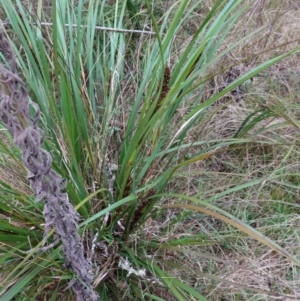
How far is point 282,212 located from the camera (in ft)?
4.09

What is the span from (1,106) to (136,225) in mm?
586

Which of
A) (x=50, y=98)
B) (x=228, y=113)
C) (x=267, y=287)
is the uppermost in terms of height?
(x=50, y=98)

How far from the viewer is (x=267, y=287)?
1.04 meters

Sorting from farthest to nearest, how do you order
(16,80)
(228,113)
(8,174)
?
(228,113) < (8,174) < (16,80)

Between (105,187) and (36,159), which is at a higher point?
(36,159)

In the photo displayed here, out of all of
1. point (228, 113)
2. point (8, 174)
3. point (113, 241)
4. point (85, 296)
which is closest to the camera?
point (85, 296)

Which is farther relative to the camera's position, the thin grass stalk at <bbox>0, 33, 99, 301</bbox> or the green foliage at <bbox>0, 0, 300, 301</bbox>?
the green foliage at <bbox>0, 0, 300, 301</bbox>

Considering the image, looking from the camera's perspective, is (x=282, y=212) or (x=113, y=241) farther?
(x=282, y=212)

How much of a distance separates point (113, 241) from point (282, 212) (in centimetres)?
55

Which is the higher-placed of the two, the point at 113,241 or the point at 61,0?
the point at 61,0

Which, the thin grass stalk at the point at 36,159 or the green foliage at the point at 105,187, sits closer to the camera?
the thin grass stalk at the point at 36,159

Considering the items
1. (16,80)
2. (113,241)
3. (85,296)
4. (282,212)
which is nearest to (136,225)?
(113,241)

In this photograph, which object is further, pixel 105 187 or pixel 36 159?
pixel 105 187

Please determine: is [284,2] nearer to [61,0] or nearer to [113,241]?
[61,0]
